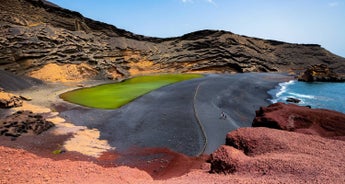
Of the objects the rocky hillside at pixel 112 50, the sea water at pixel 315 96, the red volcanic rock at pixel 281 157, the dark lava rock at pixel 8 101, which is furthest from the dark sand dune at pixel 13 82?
the sea water at pixel 315 96

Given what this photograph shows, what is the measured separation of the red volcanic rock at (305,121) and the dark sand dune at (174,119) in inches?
133

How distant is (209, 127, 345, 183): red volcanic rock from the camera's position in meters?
6.57

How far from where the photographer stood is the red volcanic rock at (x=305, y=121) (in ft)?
37.7

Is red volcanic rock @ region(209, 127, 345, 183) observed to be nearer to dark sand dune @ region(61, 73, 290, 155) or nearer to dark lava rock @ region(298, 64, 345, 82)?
dark sand dune @ region(61, 73, 290, 155)

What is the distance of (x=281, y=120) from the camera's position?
1192 centimetres

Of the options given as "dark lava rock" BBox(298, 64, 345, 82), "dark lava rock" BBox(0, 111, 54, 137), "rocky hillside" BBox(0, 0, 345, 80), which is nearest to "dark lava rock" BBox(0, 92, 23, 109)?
"dark lava rock" BBox(0, 111, 54, 137)

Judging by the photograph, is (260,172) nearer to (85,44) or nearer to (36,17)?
(85,44)

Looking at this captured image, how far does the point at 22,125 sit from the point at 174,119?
29.5 ft

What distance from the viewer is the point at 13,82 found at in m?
28.3

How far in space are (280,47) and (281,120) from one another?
220 feet

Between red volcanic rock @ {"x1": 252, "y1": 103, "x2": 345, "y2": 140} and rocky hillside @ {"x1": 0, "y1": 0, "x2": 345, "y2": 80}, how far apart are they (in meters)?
30.8

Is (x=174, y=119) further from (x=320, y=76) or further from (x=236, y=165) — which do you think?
(x=320, y=76)

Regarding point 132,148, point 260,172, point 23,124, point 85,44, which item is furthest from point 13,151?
point 85,44

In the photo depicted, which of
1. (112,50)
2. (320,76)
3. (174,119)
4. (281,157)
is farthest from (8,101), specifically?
(320,76)
